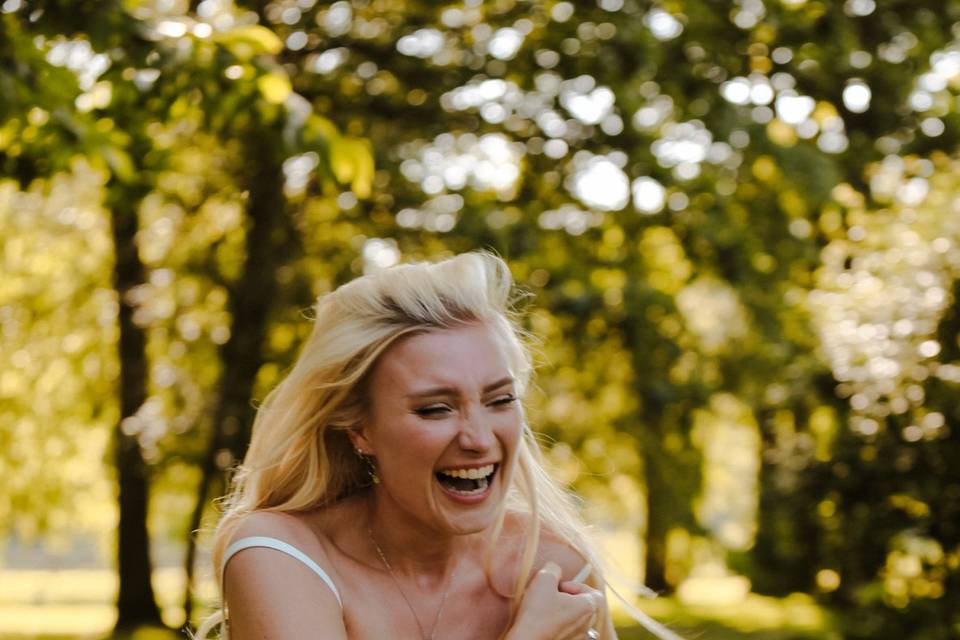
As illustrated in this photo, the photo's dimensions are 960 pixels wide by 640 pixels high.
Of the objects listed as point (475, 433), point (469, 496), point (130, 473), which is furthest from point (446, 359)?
point (130, 473)

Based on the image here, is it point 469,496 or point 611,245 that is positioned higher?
point 469,496

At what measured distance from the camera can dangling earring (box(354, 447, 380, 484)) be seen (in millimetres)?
3408

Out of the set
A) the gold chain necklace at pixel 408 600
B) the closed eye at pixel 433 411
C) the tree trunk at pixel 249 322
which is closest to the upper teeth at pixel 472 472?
the closed eye at pixel 433 411

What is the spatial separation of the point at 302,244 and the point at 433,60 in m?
2.72

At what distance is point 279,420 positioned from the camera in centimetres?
351

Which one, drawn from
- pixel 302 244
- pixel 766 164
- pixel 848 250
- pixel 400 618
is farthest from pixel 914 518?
A: pixel 400 618

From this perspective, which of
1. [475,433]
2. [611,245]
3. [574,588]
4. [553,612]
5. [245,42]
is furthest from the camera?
[611,245]

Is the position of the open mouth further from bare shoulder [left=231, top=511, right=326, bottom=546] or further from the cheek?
bare shoulder [left=231, top=511, right=326, bottom=546]

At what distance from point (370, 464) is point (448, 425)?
473 mm

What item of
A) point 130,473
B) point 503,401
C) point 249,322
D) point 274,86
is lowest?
point 130,473

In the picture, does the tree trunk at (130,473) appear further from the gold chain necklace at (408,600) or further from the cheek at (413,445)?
the cheek at (413,445)

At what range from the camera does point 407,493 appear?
321 centimetres

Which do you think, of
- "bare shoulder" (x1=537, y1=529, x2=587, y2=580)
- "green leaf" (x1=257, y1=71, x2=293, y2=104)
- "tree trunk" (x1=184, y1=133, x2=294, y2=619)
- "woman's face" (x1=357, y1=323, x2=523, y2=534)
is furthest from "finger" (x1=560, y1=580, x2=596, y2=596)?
"tree trunk" (x1=184, y1=133, x2=294, y2=619)

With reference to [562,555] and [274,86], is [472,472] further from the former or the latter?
[274,86]
